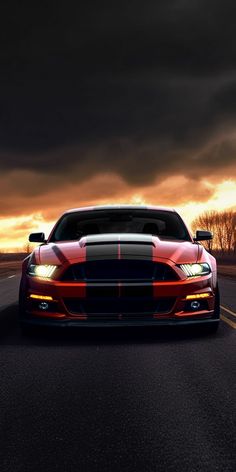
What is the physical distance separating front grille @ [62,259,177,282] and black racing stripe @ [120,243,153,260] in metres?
0.09

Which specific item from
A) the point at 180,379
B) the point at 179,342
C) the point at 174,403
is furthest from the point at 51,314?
the point at 174,403

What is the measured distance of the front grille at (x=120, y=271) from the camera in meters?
6.51

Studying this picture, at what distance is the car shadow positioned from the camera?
699 centimetres

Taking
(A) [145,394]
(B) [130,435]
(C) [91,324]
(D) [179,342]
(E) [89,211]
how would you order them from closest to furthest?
(B) [130,435] < (A) [145,394] < (C) [91,324] < (D) [179,342] < (E) [89,211]

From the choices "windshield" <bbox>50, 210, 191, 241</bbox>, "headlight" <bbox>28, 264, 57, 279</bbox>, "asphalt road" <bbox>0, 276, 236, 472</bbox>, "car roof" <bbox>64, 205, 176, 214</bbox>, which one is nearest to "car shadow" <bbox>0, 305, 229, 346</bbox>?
"asphalt road" <bbox>0, 276, 236, 472</bbox>

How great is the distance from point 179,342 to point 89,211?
8.51ft

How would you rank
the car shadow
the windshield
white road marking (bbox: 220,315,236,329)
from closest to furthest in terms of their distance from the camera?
the car shadow < the windshield < white road marking (bbox: 220,315,236,329)

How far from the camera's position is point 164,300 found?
Result: 6.52 m

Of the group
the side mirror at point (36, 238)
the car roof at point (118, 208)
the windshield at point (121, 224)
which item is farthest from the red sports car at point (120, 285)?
the car roof at point (118, 208)

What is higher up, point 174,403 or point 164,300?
point 164,300

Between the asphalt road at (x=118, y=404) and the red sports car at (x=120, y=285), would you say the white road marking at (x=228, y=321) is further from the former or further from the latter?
the red sports car at (x=120, y=285)

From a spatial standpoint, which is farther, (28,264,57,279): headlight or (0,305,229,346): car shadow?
(0,305,229,346): car shadow

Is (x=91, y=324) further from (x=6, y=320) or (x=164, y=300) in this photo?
(x=6, y=320)

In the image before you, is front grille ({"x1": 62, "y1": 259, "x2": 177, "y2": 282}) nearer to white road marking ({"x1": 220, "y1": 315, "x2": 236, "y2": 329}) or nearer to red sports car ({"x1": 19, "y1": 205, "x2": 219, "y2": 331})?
red sports car ({"x1": 19, "y1": 205, "x2": 219, "y2": 331})
